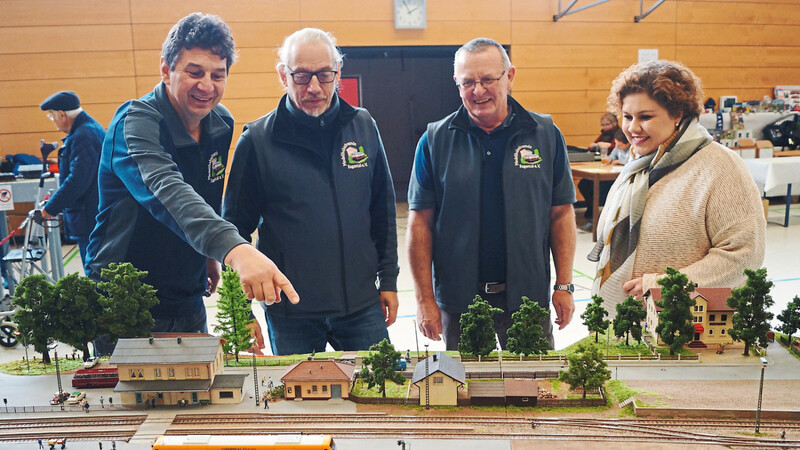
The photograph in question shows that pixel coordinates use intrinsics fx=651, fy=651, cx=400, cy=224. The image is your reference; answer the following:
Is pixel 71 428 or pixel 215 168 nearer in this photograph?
pixel 71 428

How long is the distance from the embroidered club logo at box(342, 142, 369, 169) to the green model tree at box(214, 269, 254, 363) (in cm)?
97

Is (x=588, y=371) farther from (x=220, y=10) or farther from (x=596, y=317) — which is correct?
A: (x=220, y=10)

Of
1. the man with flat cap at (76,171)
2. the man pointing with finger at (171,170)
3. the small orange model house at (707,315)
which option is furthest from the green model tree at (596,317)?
the man with flat cap at (76,171)

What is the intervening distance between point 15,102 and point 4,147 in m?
0.81

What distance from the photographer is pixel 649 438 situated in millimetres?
2908

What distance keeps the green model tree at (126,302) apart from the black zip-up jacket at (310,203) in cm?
70

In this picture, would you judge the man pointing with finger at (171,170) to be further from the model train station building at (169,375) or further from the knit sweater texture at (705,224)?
the knit sweater texture at (705,224)

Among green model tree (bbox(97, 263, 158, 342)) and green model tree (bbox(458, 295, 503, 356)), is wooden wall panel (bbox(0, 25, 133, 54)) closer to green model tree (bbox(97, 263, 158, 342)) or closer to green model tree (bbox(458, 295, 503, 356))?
green model tree (bbox(97, 263, 158, 342))

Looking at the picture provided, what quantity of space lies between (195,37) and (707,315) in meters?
3.17

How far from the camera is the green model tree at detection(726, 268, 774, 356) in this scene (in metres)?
3.46

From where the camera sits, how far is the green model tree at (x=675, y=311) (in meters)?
3.52

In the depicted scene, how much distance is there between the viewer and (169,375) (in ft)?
10.7

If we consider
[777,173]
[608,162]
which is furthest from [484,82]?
[777,173]

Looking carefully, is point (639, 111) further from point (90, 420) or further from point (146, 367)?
point (90, 420)
